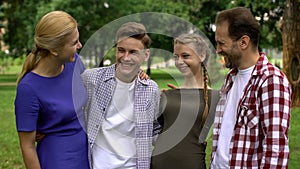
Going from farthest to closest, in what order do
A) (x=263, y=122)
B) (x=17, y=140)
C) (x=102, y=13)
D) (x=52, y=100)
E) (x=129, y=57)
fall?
(x=102, y=13)
(x=17, y=140)
(x=129, y=57)
(x=52, y=100)
(x=263, y=122)

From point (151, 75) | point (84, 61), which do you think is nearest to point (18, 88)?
point (84, 61)

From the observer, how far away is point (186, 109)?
2920 mm

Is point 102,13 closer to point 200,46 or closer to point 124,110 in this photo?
point 200,46

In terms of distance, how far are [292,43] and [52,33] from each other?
1083 centimetres

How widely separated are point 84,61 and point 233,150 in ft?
3.81

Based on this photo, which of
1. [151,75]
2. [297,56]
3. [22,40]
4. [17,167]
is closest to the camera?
[151,75]

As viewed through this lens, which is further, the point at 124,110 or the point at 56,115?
the point at 124,110

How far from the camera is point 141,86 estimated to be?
2830 millimetres

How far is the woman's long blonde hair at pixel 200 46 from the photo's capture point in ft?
9.65

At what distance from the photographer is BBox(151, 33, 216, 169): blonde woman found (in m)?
2.92

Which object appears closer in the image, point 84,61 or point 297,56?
point 84,61

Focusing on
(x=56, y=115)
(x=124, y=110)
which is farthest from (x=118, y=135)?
(x=56, y=115)

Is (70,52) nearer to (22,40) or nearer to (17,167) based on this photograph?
(17,167)

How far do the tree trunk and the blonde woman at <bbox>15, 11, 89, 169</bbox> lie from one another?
1046 centimetres
